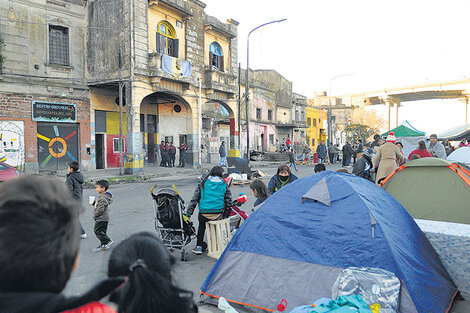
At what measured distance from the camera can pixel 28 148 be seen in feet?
53.9

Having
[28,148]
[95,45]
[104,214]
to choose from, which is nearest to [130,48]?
[95,45]

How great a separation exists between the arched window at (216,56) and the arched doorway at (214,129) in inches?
108

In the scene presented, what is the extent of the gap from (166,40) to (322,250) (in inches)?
757

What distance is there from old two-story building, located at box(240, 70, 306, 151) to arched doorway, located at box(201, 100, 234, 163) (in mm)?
3048

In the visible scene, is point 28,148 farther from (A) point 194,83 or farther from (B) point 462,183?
(B) point 462,183

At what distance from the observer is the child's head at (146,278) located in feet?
4.33

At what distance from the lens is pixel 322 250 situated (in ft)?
12.9

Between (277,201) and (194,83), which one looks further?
(194,83)

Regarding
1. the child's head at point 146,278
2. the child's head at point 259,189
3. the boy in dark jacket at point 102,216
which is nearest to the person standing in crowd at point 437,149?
the child's head at point 259,189

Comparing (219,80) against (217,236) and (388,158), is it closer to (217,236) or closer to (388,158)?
(388,158)

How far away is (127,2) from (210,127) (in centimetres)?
1195

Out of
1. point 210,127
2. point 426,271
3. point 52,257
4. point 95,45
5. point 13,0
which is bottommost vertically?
point 426,271

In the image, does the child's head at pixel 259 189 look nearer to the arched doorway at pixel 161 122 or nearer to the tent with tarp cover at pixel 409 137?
the arched doorway at pixel 161 122

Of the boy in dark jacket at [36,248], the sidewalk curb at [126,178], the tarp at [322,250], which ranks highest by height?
the boy in dark jacket at [36,248]
